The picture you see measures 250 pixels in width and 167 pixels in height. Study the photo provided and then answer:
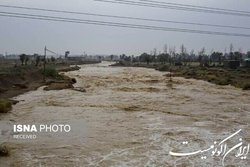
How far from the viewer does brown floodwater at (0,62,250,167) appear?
9562 millimetres

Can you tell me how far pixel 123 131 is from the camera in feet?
42.9

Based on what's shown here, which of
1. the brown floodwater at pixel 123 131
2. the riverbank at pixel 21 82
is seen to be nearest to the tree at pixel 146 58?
the riverbank at pixel 21 82

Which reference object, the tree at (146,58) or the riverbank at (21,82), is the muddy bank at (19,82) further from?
the tree at (146,58)

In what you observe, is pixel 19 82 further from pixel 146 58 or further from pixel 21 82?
pixel 146 58

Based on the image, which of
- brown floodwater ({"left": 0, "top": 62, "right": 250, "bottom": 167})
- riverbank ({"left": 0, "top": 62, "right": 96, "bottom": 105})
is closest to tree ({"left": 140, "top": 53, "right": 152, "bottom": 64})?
riverbank ({"left": 0, "top": 62, "right": 96, "bottom": 105})

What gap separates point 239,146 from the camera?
1127 cm

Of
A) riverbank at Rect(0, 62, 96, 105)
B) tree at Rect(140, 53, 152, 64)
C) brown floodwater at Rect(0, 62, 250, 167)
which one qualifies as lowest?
brown floodwater at Rect(0, 62, 250, 167)

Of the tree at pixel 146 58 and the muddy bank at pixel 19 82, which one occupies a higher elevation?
the tree at pixel 146 58

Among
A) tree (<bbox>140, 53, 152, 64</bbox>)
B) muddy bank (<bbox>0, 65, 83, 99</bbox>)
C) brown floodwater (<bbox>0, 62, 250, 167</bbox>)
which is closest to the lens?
brown floodwater (<bbox>0, 62, 250, 167</bbox>)

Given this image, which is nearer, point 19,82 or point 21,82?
point 19,82

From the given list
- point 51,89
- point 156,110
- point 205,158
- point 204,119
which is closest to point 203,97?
point 156,110

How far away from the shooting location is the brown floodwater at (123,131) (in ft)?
31.4

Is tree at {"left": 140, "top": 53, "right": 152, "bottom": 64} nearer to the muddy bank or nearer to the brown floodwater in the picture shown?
the muddy bank

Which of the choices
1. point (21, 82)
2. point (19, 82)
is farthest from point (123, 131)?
point (21, 82)
